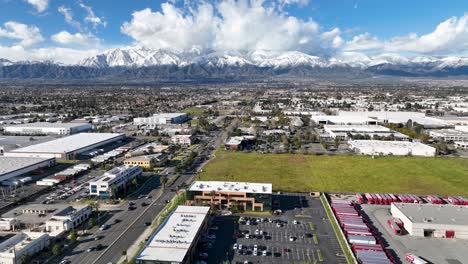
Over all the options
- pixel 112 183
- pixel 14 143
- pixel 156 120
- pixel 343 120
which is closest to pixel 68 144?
pixel 14 143

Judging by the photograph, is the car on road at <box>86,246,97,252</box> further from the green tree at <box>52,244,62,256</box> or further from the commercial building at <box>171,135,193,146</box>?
the commercial building at <box>171,135,193,146</box>

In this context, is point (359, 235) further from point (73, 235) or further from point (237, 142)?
point (237, 142)

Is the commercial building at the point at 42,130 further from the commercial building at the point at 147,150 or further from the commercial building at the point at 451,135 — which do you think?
the commercial building at the point at 451,135

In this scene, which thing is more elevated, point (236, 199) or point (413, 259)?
point (236, 199)

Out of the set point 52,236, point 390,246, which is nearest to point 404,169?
point 390,246

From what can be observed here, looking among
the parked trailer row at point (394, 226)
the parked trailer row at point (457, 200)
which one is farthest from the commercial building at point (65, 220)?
the parked trailer row at point (457, 200)

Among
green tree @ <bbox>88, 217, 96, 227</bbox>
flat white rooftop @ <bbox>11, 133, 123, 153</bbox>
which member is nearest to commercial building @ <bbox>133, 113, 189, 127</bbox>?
flat white rooftop @ <bbox>11, 133, 123, 153</bbox>
